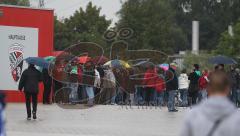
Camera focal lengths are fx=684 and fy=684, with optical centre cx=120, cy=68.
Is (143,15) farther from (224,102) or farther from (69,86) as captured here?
(224,102)

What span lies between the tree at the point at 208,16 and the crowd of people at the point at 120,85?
2686 inches

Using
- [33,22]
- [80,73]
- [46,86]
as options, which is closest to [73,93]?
[80,73]

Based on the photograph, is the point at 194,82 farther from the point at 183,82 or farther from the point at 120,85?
the point at 120,85

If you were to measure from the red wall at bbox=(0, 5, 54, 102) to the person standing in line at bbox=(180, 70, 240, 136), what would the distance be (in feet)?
70.2

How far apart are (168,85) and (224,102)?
18.6 meters

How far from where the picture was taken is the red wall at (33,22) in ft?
87.1

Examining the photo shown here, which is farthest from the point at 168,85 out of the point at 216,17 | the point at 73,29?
the point at 216,17

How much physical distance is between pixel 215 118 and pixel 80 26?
60.7 m

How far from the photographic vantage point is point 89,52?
28.9m

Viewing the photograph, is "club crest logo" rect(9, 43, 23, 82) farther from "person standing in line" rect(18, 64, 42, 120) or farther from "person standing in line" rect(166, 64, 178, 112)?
"person standing in line" rect(18, 64, 42, 120)

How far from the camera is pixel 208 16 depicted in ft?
321

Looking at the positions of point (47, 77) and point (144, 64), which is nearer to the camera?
point (47, 77)

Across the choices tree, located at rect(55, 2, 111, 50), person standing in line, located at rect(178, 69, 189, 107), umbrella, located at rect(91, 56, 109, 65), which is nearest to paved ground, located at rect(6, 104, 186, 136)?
umbrella, located at rect(91, 56, 109, 65)

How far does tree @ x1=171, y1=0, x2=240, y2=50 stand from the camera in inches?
3755
